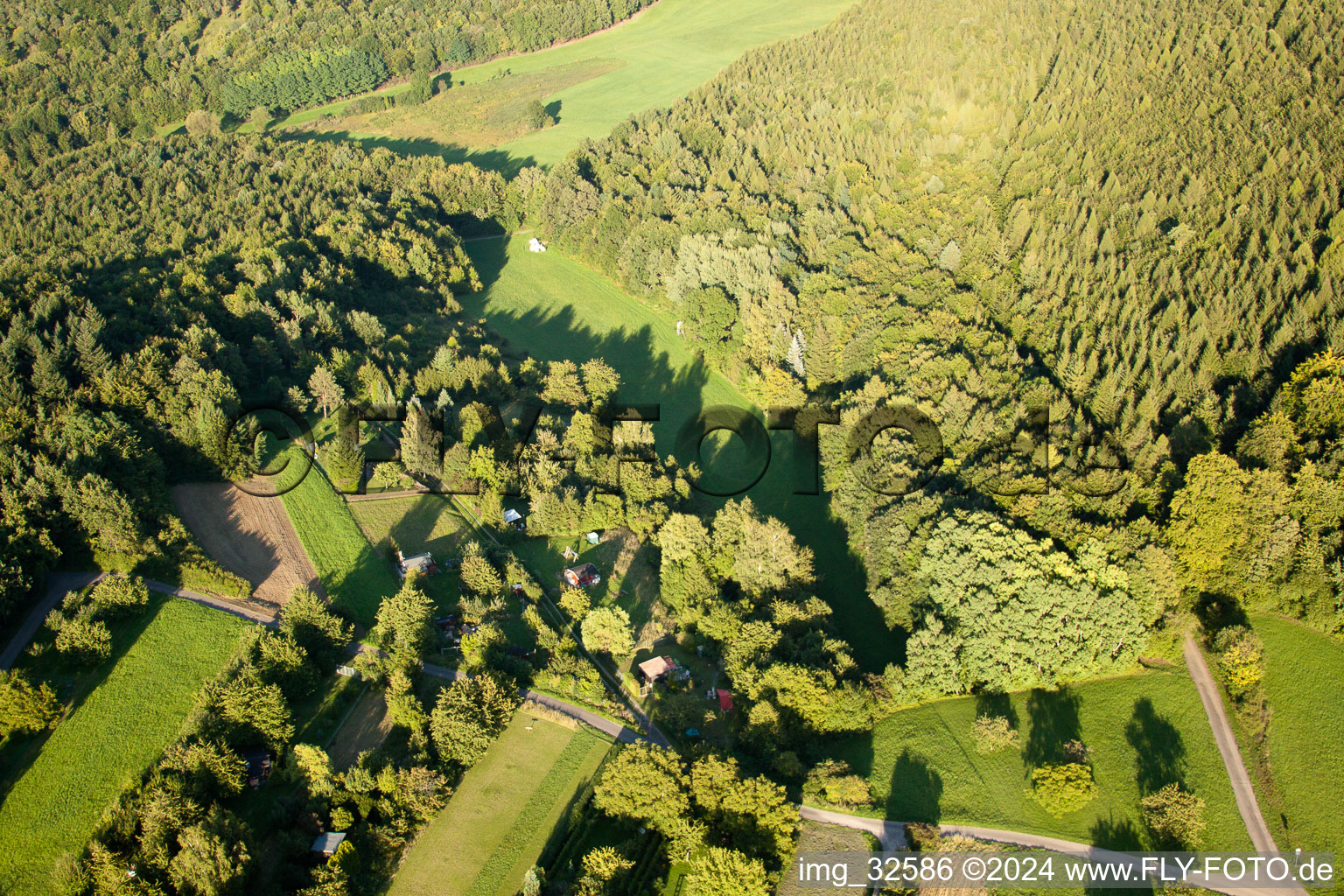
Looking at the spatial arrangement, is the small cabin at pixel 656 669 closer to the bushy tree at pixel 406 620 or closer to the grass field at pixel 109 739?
the bushy tree at pixel 406 620

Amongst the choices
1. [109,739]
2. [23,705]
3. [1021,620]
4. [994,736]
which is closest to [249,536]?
[109,739]

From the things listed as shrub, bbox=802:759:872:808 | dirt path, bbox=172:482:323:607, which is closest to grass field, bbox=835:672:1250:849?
shrub, bbox=802:759:872:808

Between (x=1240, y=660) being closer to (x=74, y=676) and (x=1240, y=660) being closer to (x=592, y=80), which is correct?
(x=74, y=676)

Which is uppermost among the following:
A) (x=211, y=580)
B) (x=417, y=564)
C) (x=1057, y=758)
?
(x=1057, y=758)

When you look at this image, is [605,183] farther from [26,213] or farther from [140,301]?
[26,213]

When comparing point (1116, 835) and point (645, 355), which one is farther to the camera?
point (645, 355)

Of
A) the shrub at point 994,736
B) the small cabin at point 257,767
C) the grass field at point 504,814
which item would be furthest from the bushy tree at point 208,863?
the shrub at point 994,736

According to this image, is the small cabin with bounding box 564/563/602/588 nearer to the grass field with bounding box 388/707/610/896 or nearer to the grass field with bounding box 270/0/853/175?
the grass field with bounding box 388/707/610/896
